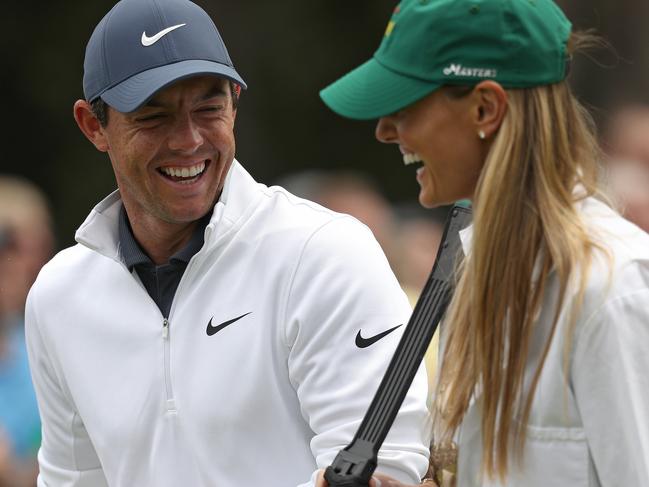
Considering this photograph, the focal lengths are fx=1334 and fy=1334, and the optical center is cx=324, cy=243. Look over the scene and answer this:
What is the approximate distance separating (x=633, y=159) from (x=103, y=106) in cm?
331

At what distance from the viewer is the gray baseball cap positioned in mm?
3523

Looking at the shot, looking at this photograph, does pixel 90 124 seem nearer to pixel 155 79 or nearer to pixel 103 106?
pixel 103 106

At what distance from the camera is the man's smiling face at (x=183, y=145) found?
11.7 ft

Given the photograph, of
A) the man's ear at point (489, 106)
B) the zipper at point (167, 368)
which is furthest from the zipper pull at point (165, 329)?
the man's ear at point (489, 106)

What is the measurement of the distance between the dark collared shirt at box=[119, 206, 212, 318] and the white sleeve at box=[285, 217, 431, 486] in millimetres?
382

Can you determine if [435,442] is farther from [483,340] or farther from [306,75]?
[306,75]

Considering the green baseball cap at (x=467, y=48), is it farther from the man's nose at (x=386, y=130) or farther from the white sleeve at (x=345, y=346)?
the white sleeve at (x=345, y=346)

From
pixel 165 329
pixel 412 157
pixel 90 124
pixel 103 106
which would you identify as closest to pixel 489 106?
pixel 412 157

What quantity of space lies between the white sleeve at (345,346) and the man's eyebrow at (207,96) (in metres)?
0.50

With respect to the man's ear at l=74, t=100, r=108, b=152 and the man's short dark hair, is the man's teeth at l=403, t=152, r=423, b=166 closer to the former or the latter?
the man's short dark hair

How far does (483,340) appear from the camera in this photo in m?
2.53

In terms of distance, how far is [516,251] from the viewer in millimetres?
2510

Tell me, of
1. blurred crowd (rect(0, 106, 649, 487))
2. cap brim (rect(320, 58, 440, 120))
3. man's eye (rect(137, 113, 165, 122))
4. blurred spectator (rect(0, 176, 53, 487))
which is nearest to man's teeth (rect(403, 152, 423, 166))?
cap brim (rect(320, 58, 440, 120))

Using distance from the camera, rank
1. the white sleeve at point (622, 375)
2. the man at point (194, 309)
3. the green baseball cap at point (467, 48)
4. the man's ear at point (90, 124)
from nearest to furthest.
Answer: the white sleeve at point (622, 375) < the green baseball cap at point (467, 48) < the man at point (194, 309) < the man's ear at point (90, 124)
